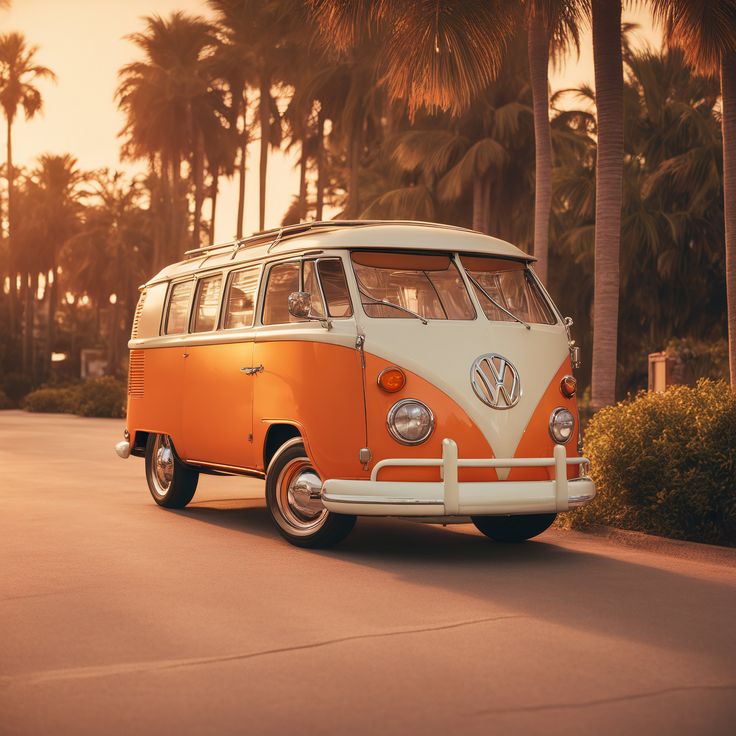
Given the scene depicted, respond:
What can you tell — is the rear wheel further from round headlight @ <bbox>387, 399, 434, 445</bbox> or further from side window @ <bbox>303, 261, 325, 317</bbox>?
round headlight @ <bbox>387, 399, 434, 445</bbox>

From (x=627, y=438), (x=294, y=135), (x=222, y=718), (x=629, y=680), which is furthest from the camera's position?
(x=294, y=135)

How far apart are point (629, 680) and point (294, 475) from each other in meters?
4.58

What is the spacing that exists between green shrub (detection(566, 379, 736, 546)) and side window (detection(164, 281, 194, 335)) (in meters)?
4.35

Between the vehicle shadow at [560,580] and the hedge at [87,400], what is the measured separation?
31737 millimetres

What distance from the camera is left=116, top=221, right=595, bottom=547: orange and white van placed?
8.80 meters

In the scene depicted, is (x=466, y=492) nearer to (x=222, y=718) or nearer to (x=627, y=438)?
(x=627, y=438)

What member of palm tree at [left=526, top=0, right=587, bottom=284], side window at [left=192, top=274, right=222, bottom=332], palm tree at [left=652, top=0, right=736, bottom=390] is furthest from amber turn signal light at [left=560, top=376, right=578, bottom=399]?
palm tree at [left=526, top=0, right=587, bottom=284]

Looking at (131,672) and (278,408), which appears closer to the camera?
(131,672)

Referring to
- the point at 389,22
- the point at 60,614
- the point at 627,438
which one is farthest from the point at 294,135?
the point at 60,614

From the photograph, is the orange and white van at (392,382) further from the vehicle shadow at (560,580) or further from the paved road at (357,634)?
the paved road at (357,634)

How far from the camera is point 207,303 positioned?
11.7m

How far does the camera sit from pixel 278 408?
32.3 ft

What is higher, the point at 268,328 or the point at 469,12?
the point at 469,12

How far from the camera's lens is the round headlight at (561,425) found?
9.28 metres
